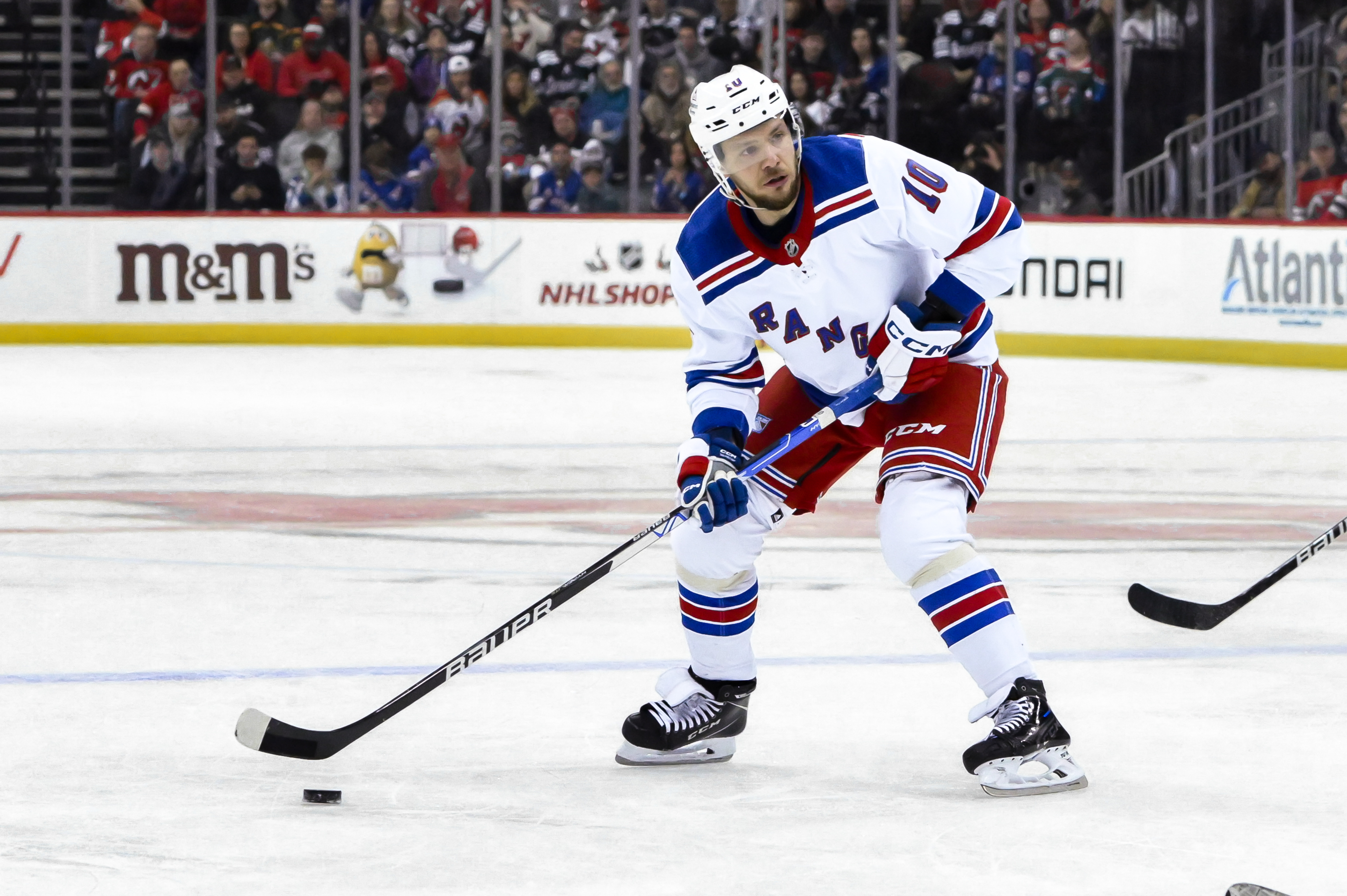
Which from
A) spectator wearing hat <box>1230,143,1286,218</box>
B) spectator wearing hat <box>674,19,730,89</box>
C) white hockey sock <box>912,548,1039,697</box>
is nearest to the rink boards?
spectator wearing hat <box>1230,143,1286,218</box>

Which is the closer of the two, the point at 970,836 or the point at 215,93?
the point at 970,836

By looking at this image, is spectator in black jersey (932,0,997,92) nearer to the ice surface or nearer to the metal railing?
the metal railing

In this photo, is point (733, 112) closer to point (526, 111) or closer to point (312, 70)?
point (526, 111)

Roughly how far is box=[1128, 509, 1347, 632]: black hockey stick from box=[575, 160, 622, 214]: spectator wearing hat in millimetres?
8588

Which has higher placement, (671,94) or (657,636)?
(671,94)

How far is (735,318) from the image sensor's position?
10.0 ft

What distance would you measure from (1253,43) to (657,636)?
865 centimetres

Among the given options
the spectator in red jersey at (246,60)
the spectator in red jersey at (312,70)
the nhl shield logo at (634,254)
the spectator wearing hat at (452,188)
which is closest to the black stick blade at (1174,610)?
the nhl shield logo at (634,254)

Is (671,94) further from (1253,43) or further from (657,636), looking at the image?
(657,636)

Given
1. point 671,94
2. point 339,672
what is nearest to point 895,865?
point 339,672

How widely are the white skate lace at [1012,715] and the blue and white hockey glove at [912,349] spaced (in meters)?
0.50

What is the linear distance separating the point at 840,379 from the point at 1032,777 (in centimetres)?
69

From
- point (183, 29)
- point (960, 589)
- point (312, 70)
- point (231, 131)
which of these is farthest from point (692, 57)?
point (960, 589)

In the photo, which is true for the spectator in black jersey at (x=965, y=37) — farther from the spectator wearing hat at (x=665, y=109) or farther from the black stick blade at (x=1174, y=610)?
the black stick blade at (x=1174, y=610)
